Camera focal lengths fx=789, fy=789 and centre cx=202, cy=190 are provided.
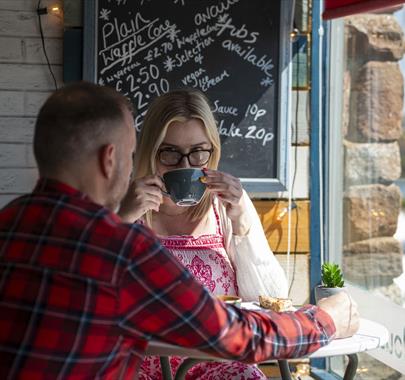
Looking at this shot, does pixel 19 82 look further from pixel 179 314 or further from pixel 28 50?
pixel 179 314

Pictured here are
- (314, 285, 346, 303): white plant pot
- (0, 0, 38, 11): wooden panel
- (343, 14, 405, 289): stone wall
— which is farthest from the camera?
(0, 0, 38, 11): wooden panel

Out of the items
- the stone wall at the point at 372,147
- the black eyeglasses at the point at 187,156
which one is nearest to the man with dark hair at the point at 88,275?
the black eyeglasses at the point at 187,156

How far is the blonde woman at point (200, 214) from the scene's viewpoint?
2379mm

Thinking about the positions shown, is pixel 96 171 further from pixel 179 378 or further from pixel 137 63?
pixel 137 63

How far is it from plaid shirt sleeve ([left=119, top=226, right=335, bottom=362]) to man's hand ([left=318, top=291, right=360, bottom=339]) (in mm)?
275

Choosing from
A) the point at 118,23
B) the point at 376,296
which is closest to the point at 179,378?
the point at 376,296

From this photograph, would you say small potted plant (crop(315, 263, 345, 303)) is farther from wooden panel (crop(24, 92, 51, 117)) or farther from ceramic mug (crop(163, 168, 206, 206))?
wooden panel (crop(24, 92, 51, 117))

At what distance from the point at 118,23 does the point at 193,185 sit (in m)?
1.46

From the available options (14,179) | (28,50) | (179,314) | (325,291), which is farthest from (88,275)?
(28,50)

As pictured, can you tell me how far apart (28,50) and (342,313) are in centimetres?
223

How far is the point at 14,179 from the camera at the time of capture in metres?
3.49

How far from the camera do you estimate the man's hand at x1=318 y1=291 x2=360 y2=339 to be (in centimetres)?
175

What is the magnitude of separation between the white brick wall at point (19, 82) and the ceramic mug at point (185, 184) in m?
1.32

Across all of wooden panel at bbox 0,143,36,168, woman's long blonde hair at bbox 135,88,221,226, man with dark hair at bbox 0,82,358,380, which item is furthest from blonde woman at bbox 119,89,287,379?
wooden panel at bbox 0,143,36,168
